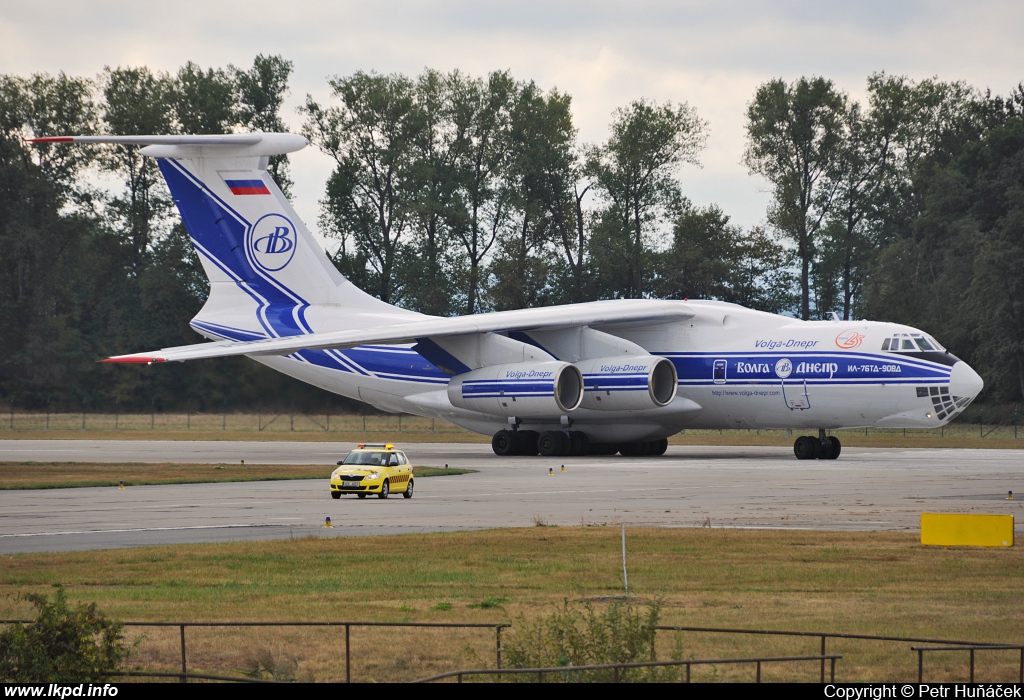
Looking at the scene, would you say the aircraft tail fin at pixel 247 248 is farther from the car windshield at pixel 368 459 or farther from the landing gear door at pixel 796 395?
the car windshield at pixel 368 459

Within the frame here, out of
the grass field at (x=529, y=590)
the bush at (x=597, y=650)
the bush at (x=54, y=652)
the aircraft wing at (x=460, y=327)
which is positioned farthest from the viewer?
the aircraft wing at (x=460, y=327)

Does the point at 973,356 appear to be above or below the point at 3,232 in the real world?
below

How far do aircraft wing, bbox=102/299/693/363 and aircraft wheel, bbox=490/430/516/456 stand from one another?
10.7 ft

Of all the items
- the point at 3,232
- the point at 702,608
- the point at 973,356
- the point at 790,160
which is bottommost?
the point at 702,608

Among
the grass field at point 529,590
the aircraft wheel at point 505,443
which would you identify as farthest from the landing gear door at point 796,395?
the grass field at point 529,590

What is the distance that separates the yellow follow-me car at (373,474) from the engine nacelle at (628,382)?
41.2 ft

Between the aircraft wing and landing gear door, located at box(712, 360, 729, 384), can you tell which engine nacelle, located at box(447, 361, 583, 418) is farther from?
landing gear door, located at box(712, 360, 729, 384)

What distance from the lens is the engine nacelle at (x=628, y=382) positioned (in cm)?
3609

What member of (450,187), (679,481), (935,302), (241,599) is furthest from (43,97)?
(241,599)

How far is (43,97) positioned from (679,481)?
60.0m

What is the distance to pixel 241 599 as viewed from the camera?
12141 millimetres

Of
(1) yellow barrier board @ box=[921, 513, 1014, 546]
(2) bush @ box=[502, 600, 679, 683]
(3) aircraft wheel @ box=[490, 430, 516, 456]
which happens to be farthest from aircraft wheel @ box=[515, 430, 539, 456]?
(2) bush @ box=[502, 600, 679, 683]

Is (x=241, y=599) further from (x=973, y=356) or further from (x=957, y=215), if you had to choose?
(x=957, y=215)

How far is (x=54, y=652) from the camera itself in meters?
7.79
